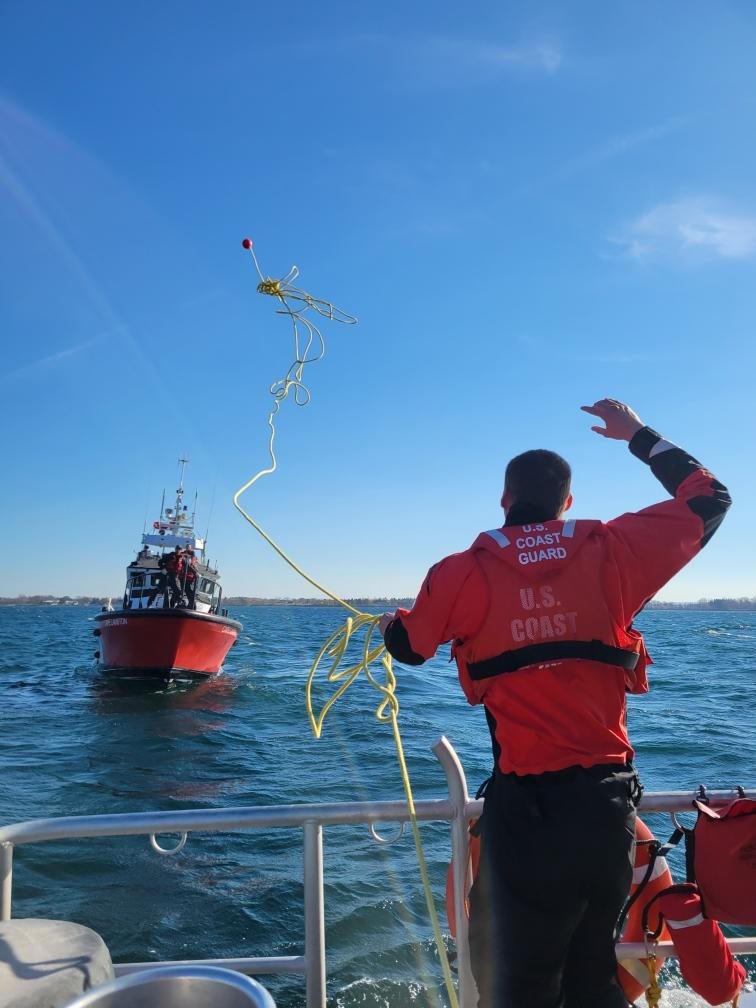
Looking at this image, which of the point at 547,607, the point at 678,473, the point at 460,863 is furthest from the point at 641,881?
the point at 678,473

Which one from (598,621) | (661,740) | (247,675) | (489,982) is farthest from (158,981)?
(247,675)

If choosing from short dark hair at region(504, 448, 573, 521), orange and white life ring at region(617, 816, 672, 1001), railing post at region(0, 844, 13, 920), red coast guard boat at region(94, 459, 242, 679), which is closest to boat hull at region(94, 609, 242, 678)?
red coast guard boat at region(94, 459, 242, 679)

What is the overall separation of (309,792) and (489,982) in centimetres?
843

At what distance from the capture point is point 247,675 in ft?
82.7

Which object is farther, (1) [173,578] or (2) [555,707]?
(1) [173,578]

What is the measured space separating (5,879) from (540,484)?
6.80 feet

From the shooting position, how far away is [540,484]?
2252mm

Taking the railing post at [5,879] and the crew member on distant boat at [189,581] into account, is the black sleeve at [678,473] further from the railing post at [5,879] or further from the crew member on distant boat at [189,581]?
the crew member on distant boat at [189,581]

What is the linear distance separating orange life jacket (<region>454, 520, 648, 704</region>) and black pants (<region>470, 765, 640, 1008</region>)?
1.04ft

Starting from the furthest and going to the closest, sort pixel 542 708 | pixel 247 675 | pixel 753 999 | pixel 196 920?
pixel 247 675 → pixel 196 920 → pixel 753 999 → pixel 542 708

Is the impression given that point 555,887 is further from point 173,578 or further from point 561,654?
point 173,578

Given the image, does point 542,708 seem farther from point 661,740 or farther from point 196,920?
point 661,740

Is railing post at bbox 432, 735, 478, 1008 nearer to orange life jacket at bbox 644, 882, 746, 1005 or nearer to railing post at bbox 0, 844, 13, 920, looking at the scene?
orange life jacket at bbox 644, 882, 746, 1005

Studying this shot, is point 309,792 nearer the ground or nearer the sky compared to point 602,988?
nearer the ground
